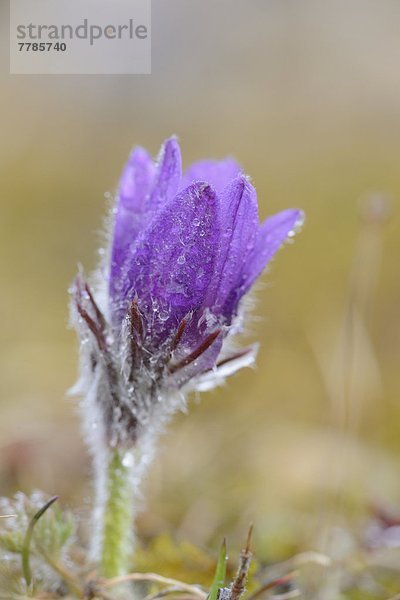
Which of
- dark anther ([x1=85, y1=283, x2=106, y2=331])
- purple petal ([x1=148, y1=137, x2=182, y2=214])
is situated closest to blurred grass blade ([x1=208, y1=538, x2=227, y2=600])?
dark anther ([x1=85, y1=283, x2=106, y2=331])

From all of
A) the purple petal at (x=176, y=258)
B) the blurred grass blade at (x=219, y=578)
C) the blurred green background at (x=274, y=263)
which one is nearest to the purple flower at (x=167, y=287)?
the purple petal at (x=176, y=258)

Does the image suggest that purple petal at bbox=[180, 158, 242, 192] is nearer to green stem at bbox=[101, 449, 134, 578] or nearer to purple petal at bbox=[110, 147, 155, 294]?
purple petal at bbox=[110, 147, 155, 294]

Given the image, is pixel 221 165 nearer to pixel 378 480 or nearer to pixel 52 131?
pixel 378 480

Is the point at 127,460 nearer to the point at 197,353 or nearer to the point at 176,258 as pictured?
the point at 197,353

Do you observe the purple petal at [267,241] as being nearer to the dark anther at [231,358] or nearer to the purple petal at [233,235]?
the purple petal at [233,235]

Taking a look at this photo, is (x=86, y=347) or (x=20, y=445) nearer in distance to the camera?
(x=86, y=347)

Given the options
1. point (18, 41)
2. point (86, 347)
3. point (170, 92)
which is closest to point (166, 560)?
point (86, 347)
